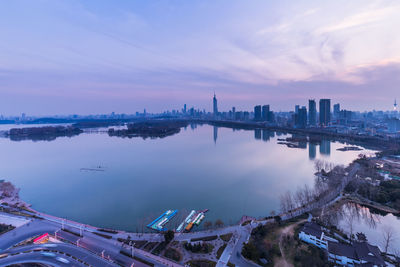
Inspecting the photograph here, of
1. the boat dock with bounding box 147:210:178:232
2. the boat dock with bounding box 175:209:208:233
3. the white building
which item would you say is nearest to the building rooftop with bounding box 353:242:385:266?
the white building

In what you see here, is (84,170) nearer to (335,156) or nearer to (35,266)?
(35,266)

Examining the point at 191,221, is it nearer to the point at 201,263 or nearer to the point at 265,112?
the point at 201,263

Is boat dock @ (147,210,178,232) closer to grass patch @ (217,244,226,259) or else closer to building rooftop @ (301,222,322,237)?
grass patch @ (217,244,226,259)

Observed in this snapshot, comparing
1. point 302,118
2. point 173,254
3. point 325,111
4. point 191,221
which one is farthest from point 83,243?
point 325,111

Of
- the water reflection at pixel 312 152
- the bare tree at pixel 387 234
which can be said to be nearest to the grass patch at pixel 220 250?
the bare tree at pixel 387 234

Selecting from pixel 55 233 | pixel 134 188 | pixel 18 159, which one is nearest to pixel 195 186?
pixel 134 188
